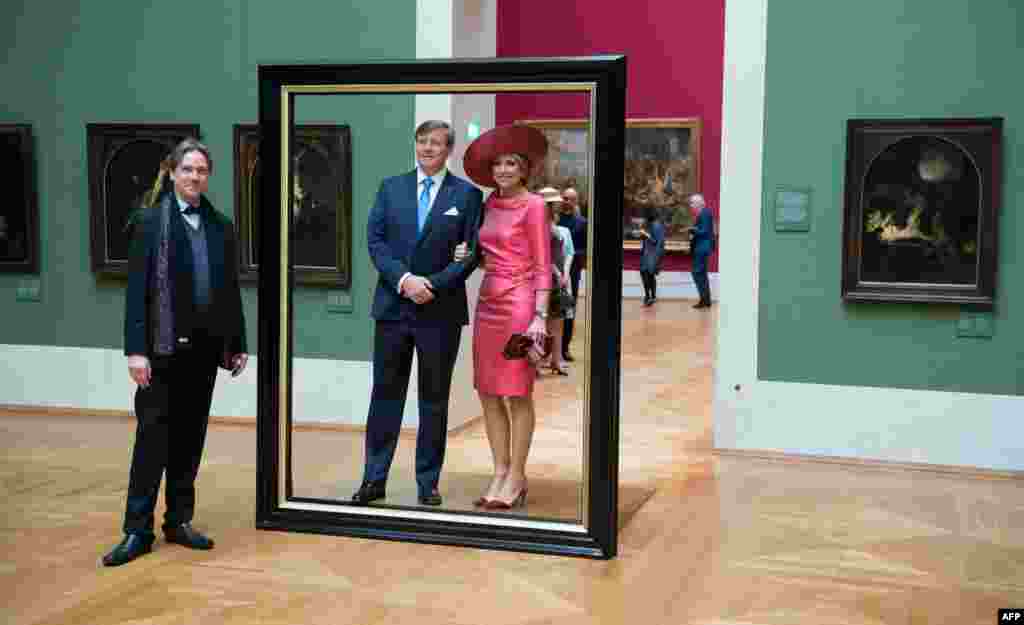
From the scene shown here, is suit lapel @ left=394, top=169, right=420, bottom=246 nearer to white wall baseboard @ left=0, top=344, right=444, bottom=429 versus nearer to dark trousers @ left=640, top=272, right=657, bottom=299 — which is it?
white wall baseboard @ left=0, top=344, right=444, bottom=429

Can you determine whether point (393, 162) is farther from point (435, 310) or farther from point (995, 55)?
point (995, 55)

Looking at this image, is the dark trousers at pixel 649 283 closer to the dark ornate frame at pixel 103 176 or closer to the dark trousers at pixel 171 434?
the dark ornate frame at pixel 103 176

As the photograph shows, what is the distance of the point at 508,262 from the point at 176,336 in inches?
75.0

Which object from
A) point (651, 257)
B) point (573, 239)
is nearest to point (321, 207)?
point (573, 239)

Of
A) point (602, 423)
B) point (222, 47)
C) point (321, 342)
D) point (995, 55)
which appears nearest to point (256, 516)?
point (321, 342)

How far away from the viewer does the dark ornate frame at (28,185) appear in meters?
11.5

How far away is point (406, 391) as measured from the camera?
25.0ft

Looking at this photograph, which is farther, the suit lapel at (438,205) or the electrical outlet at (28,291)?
the electrical outlet at (28,291)

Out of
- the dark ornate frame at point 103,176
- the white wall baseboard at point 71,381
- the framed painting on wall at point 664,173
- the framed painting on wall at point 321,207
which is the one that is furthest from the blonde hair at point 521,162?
the framed painting on wall at point 664,173

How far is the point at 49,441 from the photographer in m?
10.1

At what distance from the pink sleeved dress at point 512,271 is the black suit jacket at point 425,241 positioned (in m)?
0.12

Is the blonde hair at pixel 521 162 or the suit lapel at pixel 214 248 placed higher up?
the blonde hair at pixel 521 162

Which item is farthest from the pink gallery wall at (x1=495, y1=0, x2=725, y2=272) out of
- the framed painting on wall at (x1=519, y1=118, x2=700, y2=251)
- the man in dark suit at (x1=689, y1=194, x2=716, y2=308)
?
the man in dark suit at (x1=689, y1=194, x2=716, y2=308)

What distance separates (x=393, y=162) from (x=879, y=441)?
4385 mm
